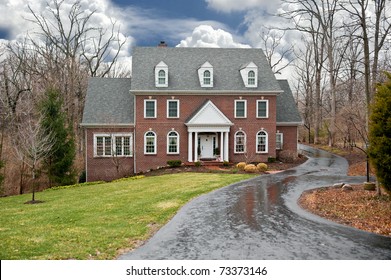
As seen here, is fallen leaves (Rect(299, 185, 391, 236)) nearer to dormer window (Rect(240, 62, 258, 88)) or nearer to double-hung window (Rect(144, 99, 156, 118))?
dormer window (Rect(240, 62, 258, 88))

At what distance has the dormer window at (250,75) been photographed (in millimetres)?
25953

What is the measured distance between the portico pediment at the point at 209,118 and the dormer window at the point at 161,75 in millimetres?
3224

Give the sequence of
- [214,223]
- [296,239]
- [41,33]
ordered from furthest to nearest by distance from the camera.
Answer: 1. [41,33]
2. [214,223]
3. [296,239]

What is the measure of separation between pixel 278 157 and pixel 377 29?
44.2 ft

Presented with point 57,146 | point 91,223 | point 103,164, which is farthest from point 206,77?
point 91,223

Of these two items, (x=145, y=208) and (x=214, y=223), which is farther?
(x=145, y=208)

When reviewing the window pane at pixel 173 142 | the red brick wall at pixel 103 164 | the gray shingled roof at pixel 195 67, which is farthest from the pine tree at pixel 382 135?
the red brick wall at pixel 103 164

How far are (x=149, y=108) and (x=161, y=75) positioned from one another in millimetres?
2562

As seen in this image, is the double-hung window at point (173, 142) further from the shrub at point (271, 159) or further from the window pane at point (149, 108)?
the shrub at point (271, 159)

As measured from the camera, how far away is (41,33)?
32375 mm

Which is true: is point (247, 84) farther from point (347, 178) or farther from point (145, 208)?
point (145, 208)

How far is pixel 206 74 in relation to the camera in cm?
2595

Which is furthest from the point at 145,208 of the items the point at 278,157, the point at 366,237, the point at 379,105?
the point at 278,157

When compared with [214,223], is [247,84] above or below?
above
